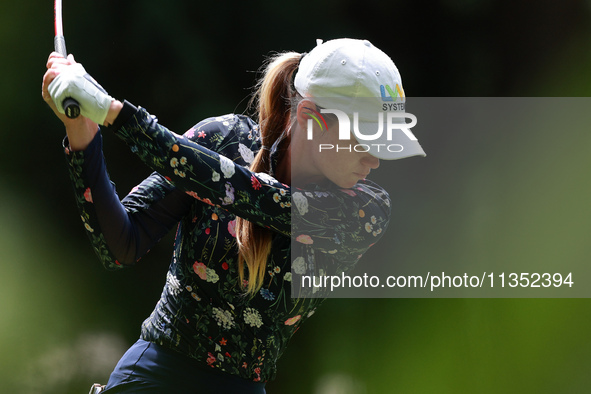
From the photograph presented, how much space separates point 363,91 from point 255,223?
0.27 m

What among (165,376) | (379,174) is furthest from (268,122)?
(379,174)

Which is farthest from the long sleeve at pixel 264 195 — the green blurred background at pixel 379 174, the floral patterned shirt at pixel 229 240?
the green blurred background at pixel 379 174

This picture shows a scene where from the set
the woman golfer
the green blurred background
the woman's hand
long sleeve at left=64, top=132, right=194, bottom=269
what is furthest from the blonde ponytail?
the green blurred background

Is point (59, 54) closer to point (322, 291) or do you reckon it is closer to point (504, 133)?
point (322, 291)

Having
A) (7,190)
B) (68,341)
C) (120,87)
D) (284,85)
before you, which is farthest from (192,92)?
(284,85)

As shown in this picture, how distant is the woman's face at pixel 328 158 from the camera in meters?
1.12

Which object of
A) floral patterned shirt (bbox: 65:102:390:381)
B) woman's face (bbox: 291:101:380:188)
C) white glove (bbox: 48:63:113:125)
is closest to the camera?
white glove (bbox: 48:63:113:125)

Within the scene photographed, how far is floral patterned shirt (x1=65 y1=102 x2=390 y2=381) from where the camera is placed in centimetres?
102

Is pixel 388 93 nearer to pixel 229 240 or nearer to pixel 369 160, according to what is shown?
pixel 369 160

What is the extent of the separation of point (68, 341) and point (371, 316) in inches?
40.0

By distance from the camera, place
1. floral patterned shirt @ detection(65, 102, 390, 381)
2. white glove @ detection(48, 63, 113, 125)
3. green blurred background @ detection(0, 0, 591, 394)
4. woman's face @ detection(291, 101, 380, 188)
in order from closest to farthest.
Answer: white glove @ detection(48, 63, 113, 125), floral patterned shirt @ detection(65, 102, 390, 381), woman's face @ detection(291, 101, 380, 188), green blurred background @ detection(0, 0, 591, 394)

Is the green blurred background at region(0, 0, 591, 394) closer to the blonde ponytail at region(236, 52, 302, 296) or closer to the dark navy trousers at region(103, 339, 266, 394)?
the blonde ponytail at region(236, 52, 302, 296)

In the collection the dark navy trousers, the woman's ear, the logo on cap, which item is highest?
the logo on cap

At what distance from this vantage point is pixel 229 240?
1106 millimetres
